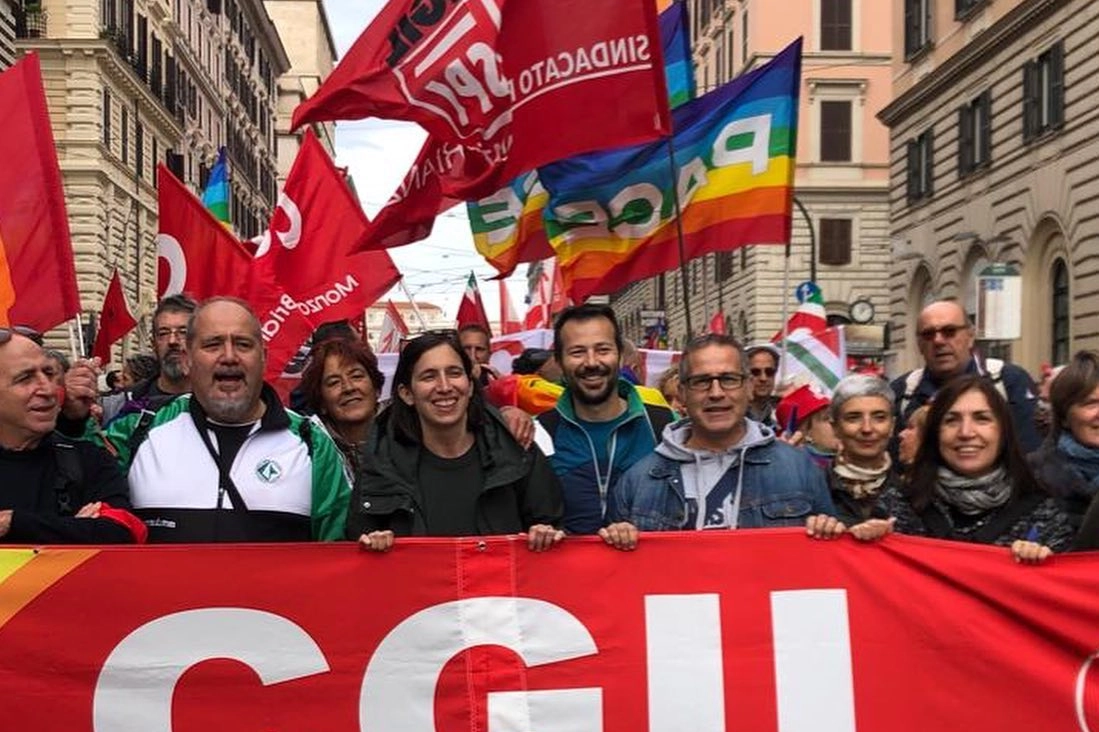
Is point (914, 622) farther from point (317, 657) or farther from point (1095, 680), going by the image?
point (317, 657)

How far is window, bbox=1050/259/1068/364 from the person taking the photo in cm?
2653

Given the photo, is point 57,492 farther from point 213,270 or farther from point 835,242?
point 835,242

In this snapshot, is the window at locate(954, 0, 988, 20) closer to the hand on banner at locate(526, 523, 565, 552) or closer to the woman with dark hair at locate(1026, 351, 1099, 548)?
the woman with dark hair at locate(1026, 351, 1099, 548)

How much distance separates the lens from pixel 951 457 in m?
4.56

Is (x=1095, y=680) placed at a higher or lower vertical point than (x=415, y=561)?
lower

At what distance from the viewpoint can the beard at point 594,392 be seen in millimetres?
5052

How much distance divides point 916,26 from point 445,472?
32.8m

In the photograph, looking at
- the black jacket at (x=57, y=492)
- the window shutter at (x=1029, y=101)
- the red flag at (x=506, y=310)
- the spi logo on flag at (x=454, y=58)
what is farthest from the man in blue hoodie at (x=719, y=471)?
the window shutter at (x=1029, y=101)

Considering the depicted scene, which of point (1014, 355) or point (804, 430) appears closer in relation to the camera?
point (804, 430)

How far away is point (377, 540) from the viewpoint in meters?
4.36

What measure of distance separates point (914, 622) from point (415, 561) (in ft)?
5.04

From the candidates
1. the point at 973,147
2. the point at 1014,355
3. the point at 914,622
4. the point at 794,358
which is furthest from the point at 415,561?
the point at 973,147

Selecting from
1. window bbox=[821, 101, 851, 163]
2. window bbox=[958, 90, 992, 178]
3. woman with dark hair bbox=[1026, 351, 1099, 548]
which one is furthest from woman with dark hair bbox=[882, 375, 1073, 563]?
window bbox=[821, 101, 851, 163]

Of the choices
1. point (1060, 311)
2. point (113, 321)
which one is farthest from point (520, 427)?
point (1060, 311)
